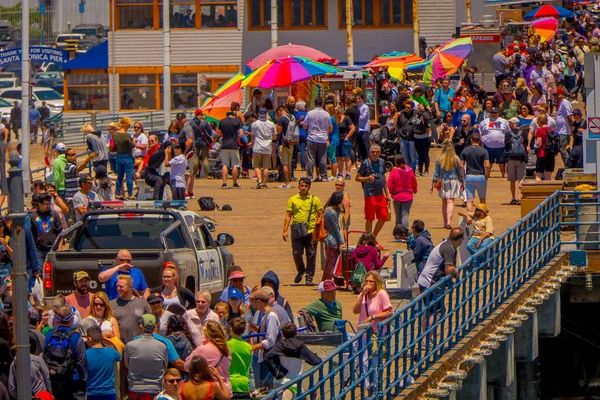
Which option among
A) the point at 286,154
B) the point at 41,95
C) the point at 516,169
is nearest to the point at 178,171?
the point at 286,154

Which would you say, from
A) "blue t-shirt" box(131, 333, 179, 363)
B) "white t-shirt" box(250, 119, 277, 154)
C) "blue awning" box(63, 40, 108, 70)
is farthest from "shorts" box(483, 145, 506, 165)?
"blue awning" box(63, 40, 108, 70)

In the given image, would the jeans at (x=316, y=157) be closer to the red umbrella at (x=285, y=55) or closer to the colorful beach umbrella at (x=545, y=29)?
the red umbrella at (x=285, y=55)

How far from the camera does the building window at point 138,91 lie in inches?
2093

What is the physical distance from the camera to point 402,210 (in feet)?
81.4

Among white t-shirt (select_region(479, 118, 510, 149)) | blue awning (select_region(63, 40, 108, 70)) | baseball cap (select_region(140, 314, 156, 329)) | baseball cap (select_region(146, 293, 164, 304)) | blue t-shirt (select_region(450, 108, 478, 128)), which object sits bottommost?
baseball cap (select_region(140, 314, 156, 329))

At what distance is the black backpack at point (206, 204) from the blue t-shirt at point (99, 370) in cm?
1477

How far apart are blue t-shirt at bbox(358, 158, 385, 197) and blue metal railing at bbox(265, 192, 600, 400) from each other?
11.3 feet

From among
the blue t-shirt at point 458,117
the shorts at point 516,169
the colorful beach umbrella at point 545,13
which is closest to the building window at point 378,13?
the colorful beach umbrella at point 545,13

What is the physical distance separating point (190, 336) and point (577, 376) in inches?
374

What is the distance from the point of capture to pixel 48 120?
52.3 meters

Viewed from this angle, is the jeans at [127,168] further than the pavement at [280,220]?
Yes

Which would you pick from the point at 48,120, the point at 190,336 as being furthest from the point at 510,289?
the point at 48,120

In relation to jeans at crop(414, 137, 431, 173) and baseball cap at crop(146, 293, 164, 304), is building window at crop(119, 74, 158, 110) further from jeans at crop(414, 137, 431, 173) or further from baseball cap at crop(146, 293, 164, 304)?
baseball cap at crop(146, 293, 164, 304)

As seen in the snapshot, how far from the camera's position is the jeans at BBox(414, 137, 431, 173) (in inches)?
1243
